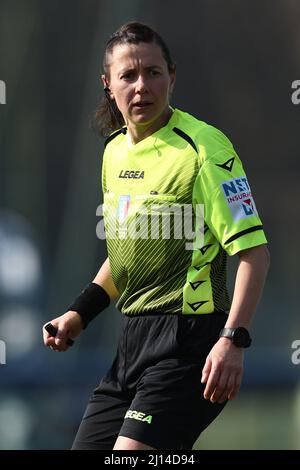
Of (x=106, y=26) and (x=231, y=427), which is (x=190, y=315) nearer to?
(x=231, y=427)

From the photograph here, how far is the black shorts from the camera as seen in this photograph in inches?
155

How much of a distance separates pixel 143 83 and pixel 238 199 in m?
0.53

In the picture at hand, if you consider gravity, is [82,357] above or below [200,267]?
below

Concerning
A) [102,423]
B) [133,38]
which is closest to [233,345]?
[102,423]

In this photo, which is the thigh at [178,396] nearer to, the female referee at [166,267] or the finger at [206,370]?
the female referee at [166,267]

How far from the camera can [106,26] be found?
26.3 feet

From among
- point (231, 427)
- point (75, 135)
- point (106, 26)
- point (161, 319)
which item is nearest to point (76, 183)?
point (75, 135)

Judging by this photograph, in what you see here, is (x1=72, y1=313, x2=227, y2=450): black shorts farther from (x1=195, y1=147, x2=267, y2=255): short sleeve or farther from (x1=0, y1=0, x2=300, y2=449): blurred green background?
(x1=0, y1=0, x2=300, y2=449): blurred green background

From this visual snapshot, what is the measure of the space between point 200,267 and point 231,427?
3.69m

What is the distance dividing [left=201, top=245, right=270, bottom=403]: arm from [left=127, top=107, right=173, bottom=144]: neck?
0.61 meters

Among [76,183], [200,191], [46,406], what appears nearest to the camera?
[200,191]

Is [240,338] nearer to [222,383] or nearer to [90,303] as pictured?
[222,383]

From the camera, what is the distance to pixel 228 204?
3967mm

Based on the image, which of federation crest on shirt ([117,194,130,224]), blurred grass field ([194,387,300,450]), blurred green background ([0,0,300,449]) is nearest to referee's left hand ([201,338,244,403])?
federation crest on shirt ([117,194,130,224])
